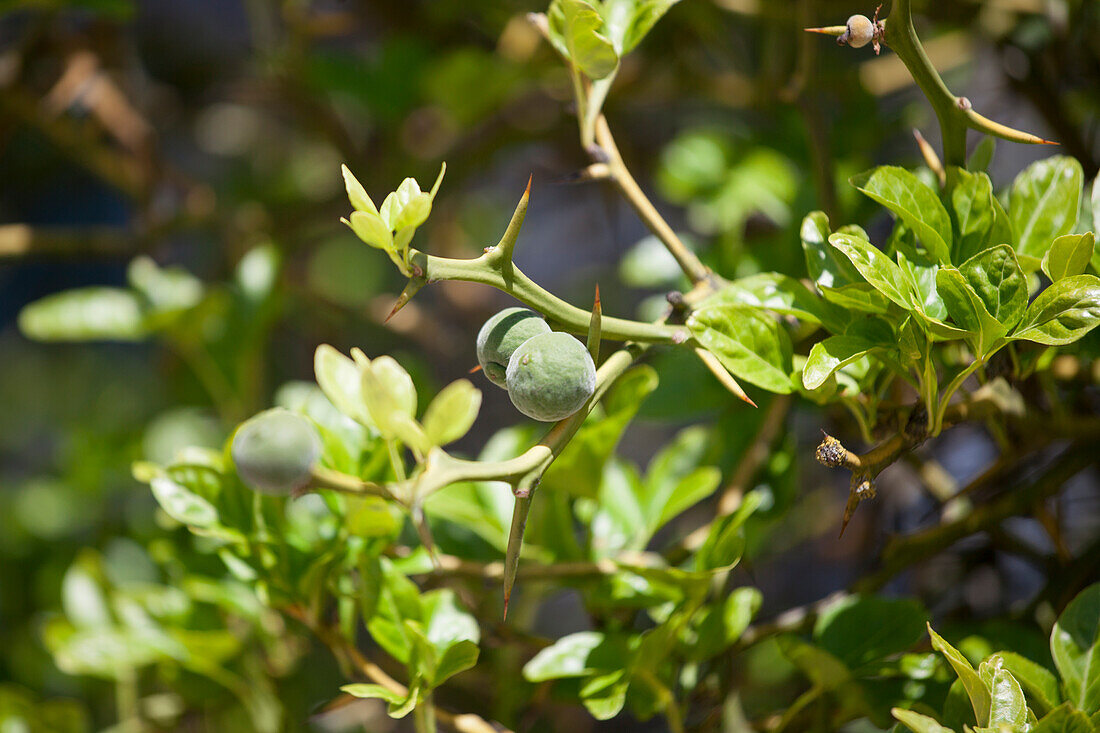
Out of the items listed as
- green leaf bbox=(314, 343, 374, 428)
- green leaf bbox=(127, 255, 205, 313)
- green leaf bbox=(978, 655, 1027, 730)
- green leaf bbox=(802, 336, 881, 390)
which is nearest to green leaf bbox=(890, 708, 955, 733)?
green leaf bbox=(978, 655, 1027, 730)

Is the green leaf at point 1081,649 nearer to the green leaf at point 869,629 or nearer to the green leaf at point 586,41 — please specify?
the green leaf at point 869,629

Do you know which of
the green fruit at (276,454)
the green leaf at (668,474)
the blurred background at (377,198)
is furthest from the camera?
the blurred background at (377,198)

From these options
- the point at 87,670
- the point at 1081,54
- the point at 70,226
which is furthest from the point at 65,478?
the point at 1081,54

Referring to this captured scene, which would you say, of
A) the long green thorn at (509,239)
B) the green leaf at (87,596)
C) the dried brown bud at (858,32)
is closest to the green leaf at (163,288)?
the green leaf at (87,596)

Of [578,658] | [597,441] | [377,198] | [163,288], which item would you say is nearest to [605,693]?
[578,658]

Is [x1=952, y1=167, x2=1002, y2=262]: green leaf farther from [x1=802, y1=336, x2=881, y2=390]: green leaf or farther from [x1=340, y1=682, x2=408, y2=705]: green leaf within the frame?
[x1=340, y1=682, x2=408, y2=705]: green leaf
